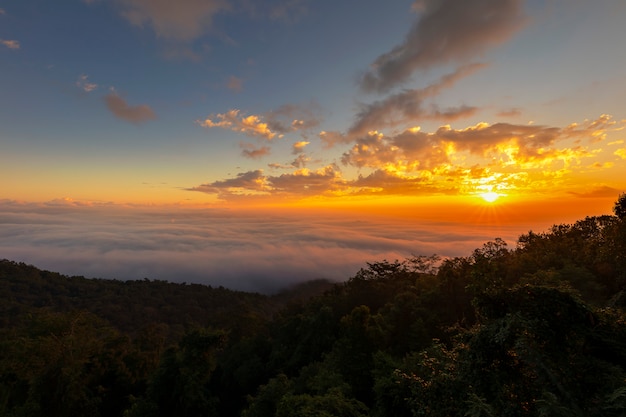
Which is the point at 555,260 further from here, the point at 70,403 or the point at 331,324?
the point at 70,403

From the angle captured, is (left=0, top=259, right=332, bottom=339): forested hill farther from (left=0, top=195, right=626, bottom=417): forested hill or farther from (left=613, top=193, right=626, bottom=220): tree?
(left=613, top=193, right=626, bottom=220): tree

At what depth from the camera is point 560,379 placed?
6.53 metres

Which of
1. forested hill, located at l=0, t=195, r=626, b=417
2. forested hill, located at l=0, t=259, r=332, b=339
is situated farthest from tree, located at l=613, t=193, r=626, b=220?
forested hill, located at l=0, t=259, r=332, b=339

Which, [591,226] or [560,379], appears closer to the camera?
[560,379]

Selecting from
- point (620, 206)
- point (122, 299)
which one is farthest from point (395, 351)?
point (122, 299)

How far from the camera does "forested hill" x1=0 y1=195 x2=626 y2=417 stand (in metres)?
6.95

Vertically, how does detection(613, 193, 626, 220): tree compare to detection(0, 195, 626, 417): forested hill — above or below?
above

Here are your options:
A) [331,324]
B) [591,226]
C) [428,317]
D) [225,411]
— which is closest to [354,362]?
[428,317]

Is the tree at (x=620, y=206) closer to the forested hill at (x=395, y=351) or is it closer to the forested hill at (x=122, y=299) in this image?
the forested hill at (x=395, y=351)

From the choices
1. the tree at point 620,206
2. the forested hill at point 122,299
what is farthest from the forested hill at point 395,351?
the forested hill at point 122,299

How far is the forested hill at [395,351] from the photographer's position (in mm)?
6945

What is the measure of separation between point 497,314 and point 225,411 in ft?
133

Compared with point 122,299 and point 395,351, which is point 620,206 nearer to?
point 395,351

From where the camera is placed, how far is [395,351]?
25.3m
